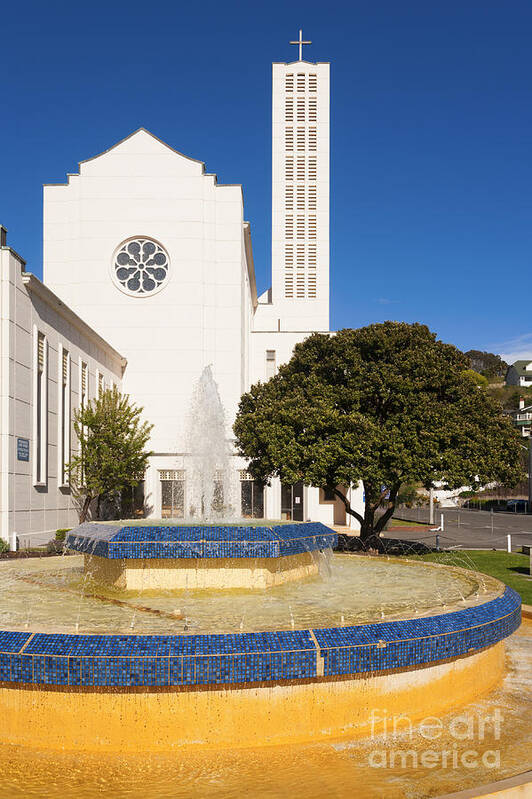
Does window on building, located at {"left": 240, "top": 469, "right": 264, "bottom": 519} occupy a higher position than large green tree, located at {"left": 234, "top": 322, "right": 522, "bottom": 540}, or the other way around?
large green tree, located at {"left": 234, "top": 322, "right": 522, "bottom": 540}

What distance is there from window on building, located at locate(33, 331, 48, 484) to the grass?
14.1 meters

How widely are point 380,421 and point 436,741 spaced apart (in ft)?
47.8

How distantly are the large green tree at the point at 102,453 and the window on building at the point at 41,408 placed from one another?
2.52 meters

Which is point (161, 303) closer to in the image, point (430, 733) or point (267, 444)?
point (267, 444)

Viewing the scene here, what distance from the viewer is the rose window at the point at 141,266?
1598 inches

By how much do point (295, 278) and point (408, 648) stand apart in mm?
46134

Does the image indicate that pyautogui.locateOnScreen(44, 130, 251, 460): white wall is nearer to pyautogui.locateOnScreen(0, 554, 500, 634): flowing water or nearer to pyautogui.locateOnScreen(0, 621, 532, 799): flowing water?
pyautogui.locateOnScreen(0, 554, 500, 634): flowing water

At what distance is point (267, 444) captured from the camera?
20.6 m

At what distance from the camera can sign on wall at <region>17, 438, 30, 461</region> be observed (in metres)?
23.0

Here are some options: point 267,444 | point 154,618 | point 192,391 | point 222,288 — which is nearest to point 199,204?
point 222,288

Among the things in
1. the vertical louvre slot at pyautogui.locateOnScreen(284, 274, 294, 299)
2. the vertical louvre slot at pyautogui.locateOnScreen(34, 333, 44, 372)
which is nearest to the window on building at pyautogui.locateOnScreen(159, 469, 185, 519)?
the vertical louvre slot at pyautogui.locateOnScreen(34, 333, 44, 372)

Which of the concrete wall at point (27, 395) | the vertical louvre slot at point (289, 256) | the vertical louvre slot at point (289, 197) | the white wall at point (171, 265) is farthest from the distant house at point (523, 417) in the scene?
the concrete wall at point (27, 395)

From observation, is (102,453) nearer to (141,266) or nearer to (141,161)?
(141,266)

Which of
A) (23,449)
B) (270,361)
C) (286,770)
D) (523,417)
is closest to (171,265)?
(270,361)
